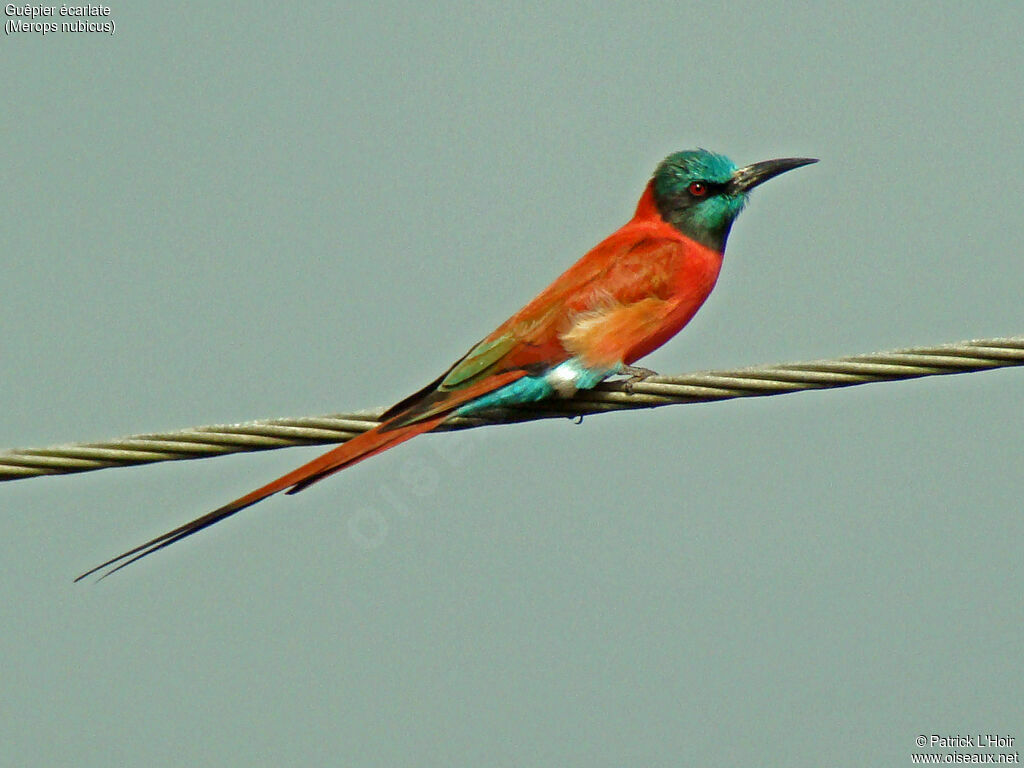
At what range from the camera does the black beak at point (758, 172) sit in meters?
6.86

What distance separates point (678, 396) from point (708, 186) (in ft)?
6.48

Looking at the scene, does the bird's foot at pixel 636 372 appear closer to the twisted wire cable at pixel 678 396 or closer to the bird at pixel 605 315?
the bird at pixel 605 315

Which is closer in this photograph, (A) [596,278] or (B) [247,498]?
(B) [247,498]

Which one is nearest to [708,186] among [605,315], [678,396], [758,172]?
[758,172]

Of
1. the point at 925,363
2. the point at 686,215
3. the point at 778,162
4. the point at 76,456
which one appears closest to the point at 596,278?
the point at 686,215

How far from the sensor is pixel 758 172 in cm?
688

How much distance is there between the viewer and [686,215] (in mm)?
6766

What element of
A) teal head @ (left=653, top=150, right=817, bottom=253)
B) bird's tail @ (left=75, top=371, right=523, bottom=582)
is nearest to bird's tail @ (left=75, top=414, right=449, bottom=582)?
bird's tail @ (left=75, top=371, right=523, bottom=582)

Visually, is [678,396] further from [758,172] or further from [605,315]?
[758,172]

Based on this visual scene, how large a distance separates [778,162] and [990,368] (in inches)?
91.3

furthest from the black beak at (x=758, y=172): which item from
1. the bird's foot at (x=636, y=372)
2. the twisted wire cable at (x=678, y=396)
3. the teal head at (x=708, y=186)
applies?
the twisted wire cable at (x=678, y=396)

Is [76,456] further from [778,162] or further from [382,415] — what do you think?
[778,162]

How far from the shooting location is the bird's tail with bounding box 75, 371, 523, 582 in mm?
4852

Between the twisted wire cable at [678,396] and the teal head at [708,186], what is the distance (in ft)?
5.95
